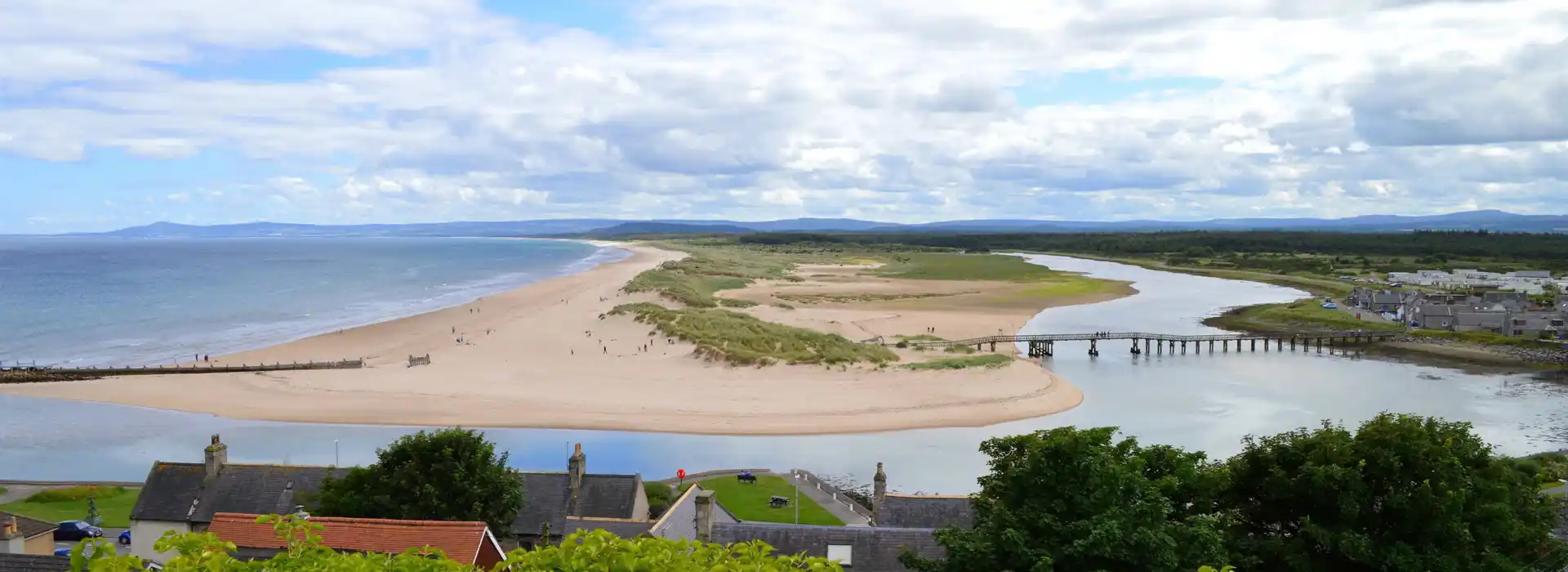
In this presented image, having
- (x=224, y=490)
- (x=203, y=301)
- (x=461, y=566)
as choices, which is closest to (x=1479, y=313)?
(x=224, y=490)

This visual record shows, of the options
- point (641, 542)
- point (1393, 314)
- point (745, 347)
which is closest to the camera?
point (641, 542)

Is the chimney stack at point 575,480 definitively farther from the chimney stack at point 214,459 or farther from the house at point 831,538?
the chimney stack at point 214,459

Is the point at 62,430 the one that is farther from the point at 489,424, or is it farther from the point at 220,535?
the point at 220,535

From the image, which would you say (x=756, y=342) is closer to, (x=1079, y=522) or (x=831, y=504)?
(x=831, y=504)

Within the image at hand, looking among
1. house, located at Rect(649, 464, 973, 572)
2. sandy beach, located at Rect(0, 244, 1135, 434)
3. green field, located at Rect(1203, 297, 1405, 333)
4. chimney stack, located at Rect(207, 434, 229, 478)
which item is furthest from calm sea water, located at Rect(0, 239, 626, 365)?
green field, located at Rect(1203, 297, 1405, 333)

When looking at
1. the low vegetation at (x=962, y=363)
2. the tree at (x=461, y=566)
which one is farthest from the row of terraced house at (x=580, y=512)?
the low vegetation at (x=962, y=363)

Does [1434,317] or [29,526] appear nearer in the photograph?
[29,526]

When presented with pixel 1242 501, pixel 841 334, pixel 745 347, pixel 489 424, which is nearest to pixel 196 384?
pixel 489 424
